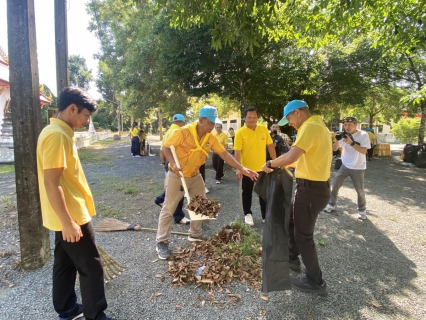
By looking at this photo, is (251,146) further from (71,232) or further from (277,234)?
(71,232)

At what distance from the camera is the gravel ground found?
243cm

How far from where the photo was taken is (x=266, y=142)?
446 centimetres

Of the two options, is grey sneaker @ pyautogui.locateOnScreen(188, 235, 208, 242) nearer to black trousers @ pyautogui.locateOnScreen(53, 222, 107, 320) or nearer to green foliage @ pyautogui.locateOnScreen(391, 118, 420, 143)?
black trousers @ pyautogui.locateOnScreen(53, 222, 107, 320)

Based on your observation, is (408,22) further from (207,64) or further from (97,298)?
(97,298)

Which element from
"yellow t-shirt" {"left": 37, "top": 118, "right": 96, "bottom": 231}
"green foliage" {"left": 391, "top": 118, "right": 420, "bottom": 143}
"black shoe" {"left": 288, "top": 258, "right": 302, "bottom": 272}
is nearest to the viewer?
"yellow t-shirt" {"left": 37, "top": 118, "right": 96, "bottom": 231}

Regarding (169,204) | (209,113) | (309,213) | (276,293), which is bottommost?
(276,293)

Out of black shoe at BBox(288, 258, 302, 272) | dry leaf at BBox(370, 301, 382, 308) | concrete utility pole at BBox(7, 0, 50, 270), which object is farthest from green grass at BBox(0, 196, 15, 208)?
dry leaf at BBox(370, 301, 382, 308)

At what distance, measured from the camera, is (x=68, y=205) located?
6.23 ft

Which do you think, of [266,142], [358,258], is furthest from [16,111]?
[358,258]

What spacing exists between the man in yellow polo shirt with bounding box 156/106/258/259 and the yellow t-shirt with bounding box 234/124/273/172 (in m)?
0.82

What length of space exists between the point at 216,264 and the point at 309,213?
4.23ft

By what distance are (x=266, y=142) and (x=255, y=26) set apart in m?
1.85

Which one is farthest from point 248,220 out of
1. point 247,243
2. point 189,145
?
Result: point 189,145

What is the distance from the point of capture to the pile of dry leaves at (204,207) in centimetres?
317
